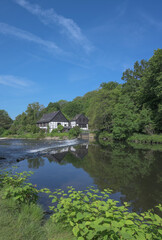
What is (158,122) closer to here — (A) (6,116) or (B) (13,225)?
(B) (13,225)

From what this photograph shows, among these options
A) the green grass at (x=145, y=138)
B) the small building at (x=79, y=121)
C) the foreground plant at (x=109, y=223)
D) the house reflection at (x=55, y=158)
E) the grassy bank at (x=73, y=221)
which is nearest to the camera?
the foreground plant at (x=109, y=223)

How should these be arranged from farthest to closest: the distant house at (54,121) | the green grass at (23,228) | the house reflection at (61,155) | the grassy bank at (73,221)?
the distant house at (54,121)
the house reflection at (61,155)
the green grass at (23,228)
the grassy bank at (73,221)

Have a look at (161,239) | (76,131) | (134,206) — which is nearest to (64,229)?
(161,239)

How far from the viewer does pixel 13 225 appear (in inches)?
110

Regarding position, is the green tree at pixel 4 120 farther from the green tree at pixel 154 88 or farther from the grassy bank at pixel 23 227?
the grassy bank at pixel 23 227

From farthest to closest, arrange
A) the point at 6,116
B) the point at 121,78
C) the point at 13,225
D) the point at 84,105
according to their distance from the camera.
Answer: the point at 84,105
the point at 6,116
the point at 121,78
the point at 13,225

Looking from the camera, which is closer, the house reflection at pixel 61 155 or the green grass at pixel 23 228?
the green grass at pixel 23 228

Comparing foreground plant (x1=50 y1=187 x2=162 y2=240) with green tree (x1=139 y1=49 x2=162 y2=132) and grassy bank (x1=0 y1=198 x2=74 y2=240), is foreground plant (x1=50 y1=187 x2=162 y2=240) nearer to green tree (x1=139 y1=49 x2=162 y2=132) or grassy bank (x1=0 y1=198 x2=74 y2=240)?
grassy bank (x1=0 y1=198 x2=74 y2=240)

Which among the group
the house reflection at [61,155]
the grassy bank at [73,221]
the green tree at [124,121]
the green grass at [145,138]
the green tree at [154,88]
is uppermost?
the green tree at [154,88]

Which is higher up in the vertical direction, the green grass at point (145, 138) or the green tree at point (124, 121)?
the green tree at point (124, 121)

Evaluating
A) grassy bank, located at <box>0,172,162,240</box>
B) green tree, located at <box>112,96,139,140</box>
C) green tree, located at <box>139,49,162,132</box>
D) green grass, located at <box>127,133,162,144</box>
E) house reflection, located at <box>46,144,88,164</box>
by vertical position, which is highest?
green tree, located at <box>139,49,162,132</box>

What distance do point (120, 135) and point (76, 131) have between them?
51.4 feet

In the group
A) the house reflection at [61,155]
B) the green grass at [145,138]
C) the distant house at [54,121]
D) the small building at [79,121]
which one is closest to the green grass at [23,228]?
the house reflection at [61,155]

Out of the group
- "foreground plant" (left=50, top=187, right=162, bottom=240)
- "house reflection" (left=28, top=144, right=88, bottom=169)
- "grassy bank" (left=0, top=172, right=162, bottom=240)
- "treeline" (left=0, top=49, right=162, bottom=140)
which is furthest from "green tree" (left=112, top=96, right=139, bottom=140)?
"foreground plant" (left=50, top=187, right=162, bottom=240)
